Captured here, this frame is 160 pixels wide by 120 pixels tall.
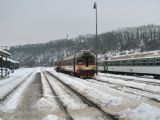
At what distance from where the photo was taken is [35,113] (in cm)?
1251

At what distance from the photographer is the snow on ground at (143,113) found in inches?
401

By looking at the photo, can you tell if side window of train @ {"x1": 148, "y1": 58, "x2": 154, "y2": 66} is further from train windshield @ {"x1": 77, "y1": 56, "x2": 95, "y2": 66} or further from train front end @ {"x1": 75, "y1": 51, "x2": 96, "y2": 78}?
train windshield @ {"x1": 77, "y1": 56, "x2": 95, "y2": 66}

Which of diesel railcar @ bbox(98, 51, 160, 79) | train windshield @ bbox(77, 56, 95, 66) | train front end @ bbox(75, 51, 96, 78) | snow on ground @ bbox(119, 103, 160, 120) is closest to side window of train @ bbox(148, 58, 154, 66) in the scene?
diesel railcar @ bbox(98, 51, 160, 79)

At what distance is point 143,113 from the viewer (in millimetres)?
10859

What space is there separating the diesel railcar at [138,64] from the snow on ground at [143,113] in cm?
2394

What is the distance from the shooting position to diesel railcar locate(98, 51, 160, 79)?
36.3 metres

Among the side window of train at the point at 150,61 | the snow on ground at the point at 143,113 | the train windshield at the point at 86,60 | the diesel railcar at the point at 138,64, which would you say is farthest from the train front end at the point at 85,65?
the snow on ground at the point at 143,113

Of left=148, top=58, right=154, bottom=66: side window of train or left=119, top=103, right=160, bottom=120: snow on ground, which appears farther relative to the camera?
left=148, top=58, right=154, bottom=66: side window of train

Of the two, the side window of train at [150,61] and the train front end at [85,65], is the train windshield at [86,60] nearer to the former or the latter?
the train front end at [85,65]

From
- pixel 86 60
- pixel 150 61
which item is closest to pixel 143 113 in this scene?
pixel 150 61

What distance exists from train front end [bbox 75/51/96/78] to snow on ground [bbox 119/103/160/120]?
28.4m

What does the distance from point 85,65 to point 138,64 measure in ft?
22.4

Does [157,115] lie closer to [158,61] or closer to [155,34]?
[158,61]

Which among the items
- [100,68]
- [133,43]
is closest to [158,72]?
[100,68]
